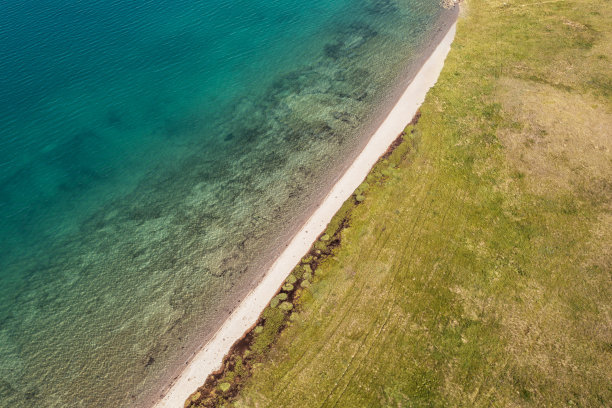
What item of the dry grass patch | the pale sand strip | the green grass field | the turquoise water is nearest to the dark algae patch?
the green grass field

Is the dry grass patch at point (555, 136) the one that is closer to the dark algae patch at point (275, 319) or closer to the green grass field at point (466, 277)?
the green grass field at point (466, 277)

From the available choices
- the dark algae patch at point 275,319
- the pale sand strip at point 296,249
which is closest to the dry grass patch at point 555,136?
the pale sand strip at point 296,249

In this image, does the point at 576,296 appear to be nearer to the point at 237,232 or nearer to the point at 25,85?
the point at 237,232

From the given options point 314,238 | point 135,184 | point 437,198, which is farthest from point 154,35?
point 437,198

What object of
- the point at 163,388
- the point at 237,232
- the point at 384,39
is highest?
the point at 384,39

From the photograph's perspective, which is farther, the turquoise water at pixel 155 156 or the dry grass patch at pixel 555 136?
the dry grass patch at pixel 555 136
